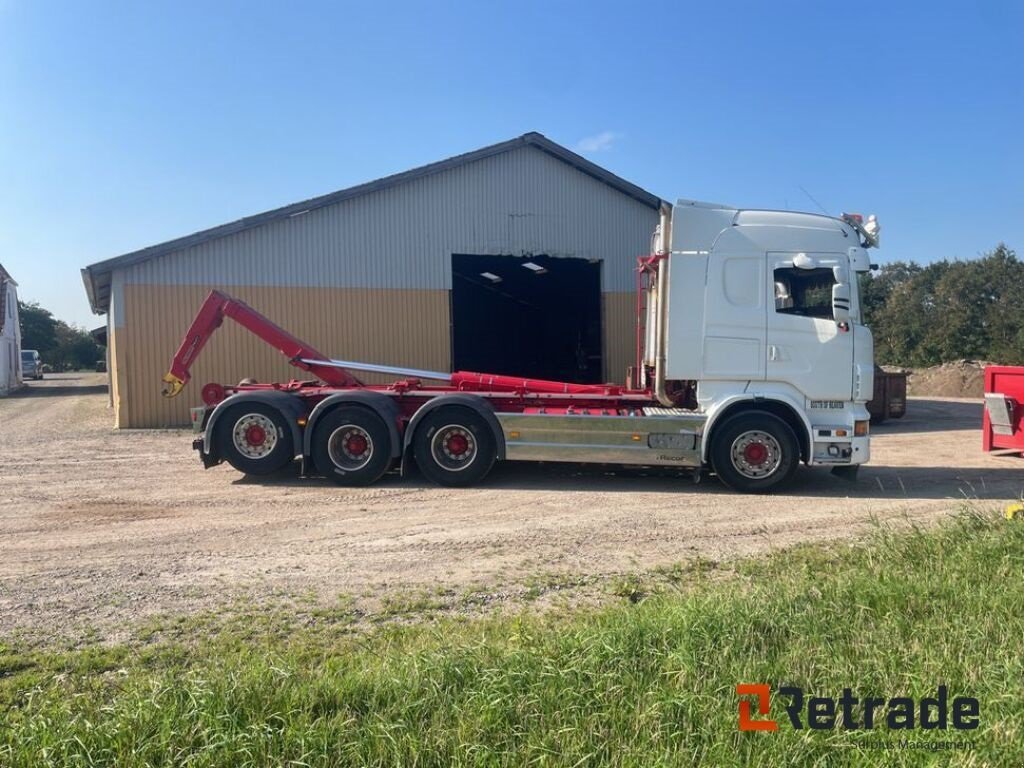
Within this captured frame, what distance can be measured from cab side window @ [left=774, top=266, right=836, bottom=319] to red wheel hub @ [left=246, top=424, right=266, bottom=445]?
690 cm

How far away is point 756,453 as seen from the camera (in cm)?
909

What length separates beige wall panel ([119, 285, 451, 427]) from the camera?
1608cm

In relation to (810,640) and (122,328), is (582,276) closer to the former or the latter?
(122,328)

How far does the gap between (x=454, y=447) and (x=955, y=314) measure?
155 ft

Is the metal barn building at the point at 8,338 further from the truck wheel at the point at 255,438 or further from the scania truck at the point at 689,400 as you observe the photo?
the scania truck at the point at 689,400

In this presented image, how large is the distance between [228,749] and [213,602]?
2424mm

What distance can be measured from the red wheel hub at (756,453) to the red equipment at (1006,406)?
5.25 meters

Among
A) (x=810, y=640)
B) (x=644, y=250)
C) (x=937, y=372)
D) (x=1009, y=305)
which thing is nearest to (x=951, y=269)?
(x=1009, y=305)

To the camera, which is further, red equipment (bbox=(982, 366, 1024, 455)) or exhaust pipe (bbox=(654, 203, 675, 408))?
red equipment (bbox=(982, 366, 1024, 455))

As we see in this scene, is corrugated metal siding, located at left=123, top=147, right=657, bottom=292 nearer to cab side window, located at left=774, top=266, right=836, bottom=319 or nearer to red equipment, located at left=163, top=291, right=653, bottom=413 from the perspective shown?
red equipment, located at left=163, top=291, right=653, bottom=413

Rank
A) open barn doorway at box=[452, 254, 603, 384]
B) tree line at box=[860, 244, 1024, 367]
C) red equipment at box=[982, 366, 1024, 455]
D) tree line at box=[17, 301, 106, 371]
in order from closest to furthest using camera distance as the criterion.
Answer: red equipment at box=[982, 366, 1024, 455] → open barn doorway at box=[452, 254, 603, 384] → tree line at box=[860, 244, 1024, 367] → tree line at box=[17, 301, 106, 371]

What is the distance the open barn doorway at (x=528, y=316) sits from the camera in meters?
20.1

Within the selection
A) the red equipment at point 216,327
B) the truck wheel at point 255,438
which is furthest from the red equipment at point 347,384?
the truck wheel at point 255,438

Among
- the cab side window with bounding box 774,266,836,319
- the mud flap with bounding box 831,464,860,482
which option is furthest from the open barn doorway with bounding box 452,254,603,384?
the cab side window with bounding box 774,266,836,319
